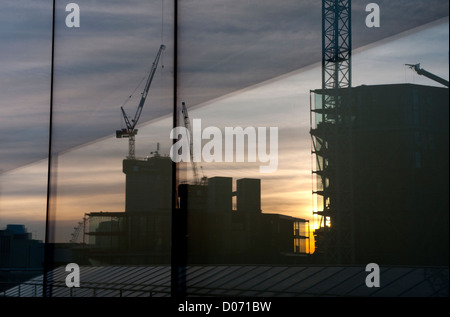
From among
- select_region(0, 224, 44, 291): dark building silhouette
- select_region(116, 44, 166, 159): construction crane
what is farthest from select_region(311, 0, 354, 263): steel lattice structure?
select_region(0, 224, 44, 291): dark building silhouette

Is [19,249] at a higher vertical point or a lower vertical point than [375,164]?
lower

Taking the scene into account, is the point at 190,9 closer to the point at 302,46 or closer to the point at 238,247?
the point at 302,46

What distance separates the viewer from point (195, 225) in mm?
5977

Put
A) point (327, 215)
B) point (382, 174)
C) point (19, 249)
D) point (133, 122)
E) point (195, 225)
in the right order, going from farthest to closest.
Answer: point (19, 249) < point (133, 122) < point (195, 225) < point (327, 215) < point (382, 174)

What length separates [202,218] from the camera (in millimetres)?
5973

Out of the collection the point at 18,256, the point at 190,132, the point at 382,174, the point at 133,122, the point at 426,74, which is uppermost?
the point at 426,74

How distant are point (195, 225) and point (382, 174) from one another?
6.47 ft

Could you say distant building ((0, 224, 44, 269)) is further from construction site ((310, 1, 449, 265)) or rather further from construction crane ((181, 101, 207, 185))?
construction site ((310, 1, 449, 265))

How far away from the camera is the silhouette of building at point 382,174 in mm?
4852

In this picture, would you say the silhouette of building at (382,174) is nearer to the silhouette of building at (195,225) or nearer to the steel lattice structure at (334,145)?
the steel lattice structure at (334,145)

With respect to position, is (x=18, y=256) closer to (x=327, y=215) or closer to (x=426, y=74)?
(x=327, y=215)

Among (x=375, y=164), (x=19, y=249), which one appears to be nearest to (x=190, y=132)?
(x=375, y=164)
